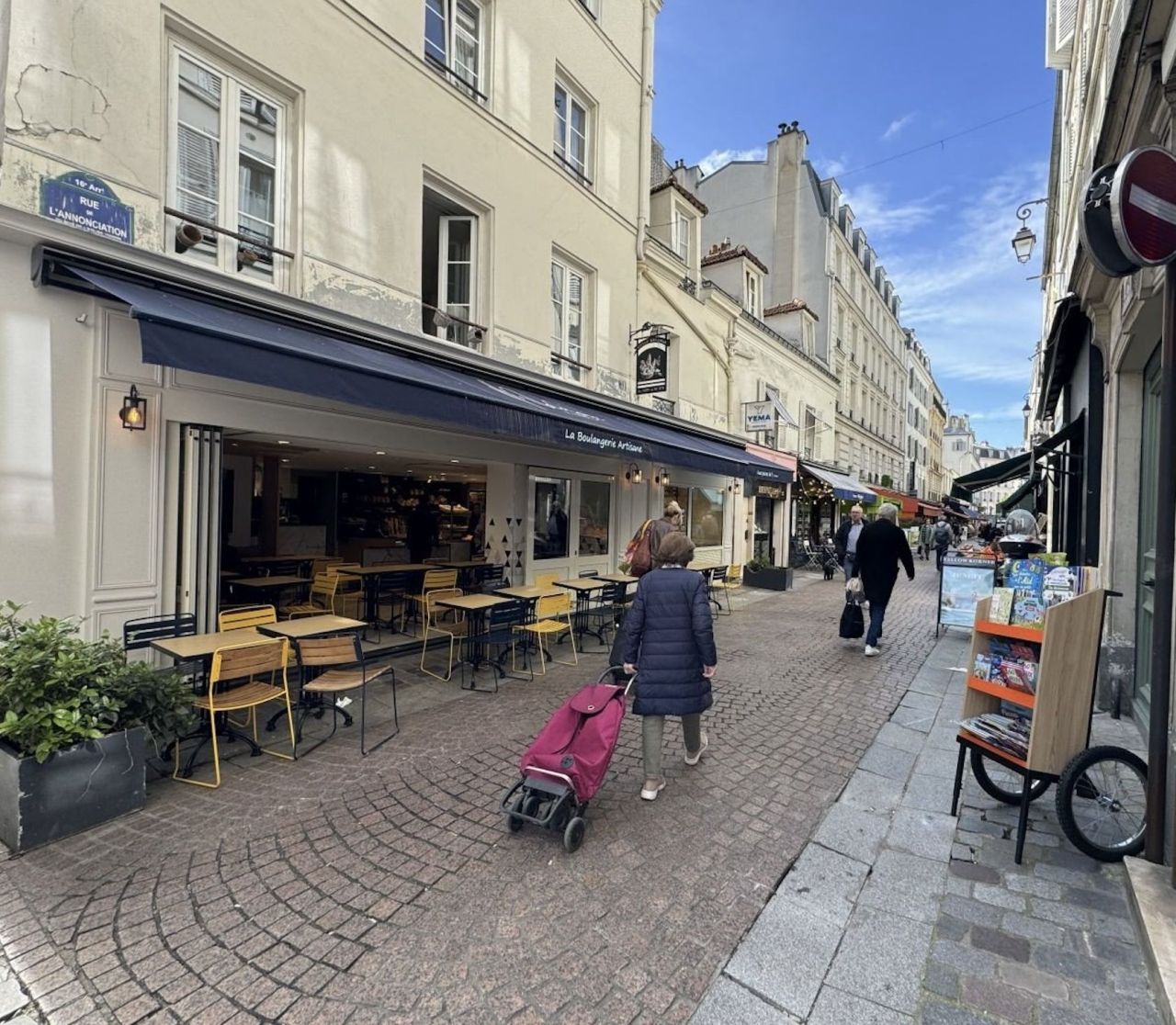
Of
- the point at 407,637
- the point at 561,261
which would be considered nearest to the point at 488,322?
the point at 561,261

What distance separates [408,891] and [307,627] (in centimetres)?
303

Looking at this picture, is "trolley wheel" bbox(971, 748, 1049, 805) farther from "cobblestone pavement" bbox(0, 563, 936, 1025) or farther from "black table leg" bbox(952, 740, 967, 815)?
"cobblestone pavement" bbox(0, 563, 936, 1025)

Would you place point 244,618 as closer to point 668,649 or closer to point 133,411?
point 133,411

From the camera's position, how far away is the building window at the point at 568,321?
32.5ft

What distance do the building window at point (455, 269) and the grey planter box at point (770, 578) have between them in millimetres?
9575

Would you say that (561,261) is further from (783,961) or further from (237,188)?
(783,961)

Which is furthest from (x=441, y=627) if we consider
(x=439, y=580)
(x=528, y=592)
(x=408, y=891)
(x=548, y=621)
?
(x=408, y=891)

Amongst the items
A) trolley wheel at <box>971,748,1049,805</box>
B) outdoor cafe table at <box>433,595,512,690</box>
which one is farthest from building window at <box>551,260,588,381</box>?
trolley wheel at <box>971,748,1049,805</box>

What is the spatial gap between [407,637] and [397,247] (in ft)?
16.7

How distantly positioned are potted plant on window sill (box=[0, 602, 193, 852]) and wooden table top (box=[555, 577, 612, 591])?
5.63 meters

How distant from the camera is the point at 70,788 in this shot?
3371 mm

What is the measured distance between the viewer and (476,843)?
11.0ft

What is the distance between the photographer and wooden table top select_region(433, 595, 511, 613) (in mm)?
6620

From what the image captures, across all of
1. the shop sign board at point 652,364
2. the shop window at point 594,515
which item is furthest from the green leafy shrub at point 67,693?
the shop sign board at point 652,364
